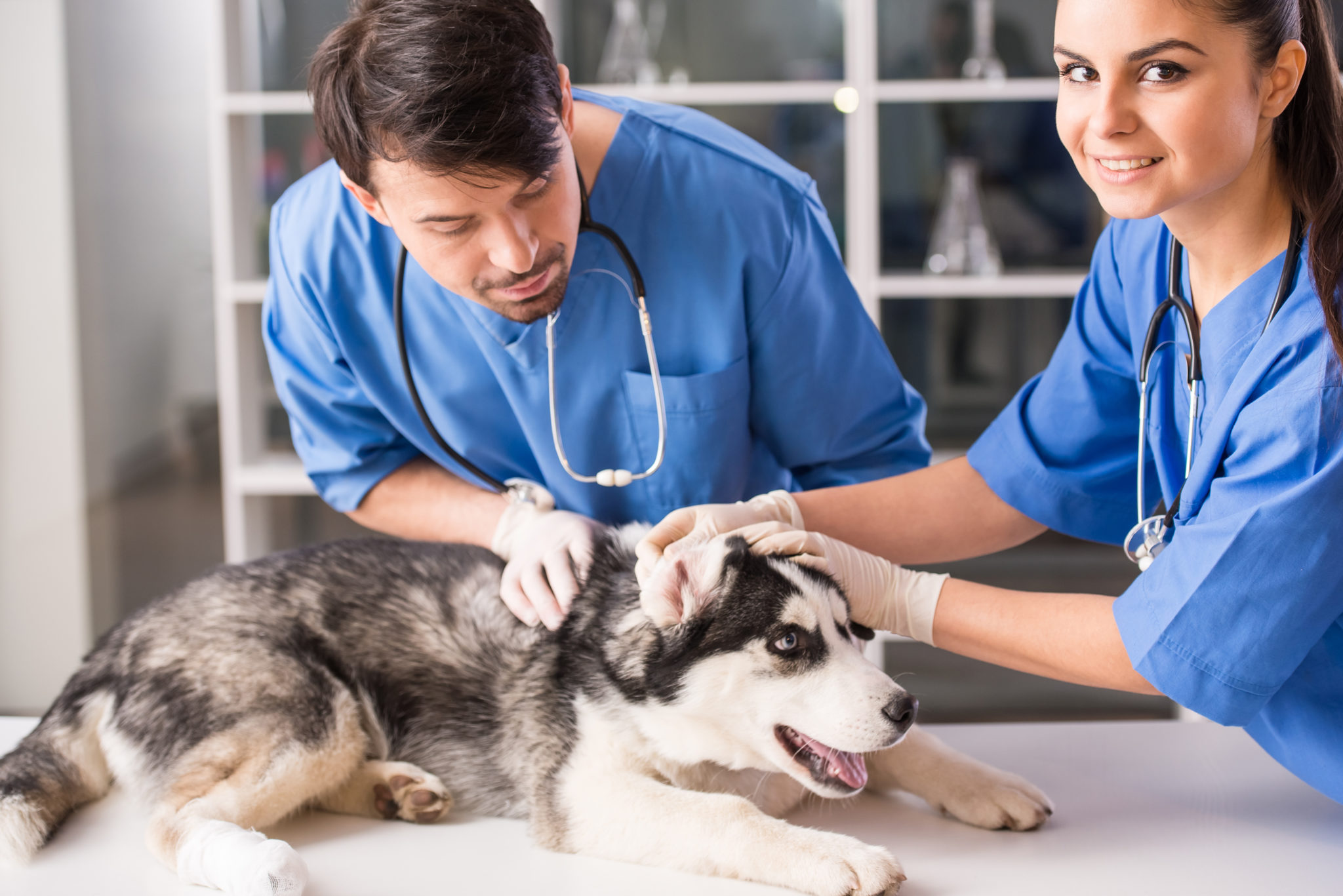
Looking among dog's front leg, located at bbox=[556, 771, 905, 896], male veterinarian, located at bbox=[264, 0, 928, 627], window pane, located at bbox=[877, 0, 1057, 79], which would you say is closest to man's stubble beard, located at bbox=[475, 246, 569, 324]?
male veterinarian, located at bbox=[264, 0, 928, 627]

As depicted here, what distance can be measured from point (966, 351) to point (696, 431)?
199 cm

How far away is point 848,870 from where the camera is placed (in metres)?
1.04

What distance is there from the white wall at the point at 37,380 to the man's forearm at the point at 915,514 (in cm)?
257

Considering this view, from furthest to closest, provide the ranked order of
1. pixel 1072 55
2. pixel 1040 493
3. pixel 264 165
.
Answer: pixel 264 165
pixel 1040 493
pixel 1072 55

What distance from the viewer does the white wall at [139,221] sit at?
10.2 feet

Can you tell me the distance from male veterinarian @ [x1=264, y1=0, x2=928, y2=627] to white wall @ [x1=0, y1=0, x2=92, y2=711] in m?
1.85

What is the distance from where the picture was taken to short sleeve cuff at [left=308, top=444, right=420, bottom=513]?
1.70m

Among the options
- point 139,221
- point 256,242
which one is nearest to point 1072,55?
point 256,242

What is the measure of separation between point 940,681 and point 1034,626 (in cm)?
237

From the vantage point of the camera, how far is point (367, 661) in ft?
4.46

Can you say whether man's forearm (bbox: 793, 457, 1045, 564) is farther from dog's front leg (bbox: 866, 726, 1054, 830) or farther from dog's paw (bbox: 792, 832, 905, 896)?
dog's paw (bbox: 792, 832, 905, 896)

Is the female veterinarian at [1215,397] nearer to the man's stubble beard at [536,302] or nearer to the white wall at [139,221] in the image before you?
the man's stubble beard at [536,302]

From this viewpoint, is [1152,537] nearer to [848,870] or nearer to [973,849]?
[973,849]

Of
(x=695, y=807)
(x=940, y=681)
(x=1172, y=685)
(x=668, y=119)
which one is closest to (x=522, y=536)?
(x=695, y=807)
